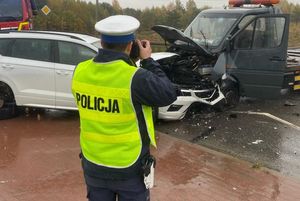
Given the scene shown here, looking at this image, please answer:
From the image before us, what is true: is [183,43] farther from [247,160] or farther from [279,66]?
[247,160]

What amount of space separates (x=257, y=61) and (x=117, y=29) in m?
7.02

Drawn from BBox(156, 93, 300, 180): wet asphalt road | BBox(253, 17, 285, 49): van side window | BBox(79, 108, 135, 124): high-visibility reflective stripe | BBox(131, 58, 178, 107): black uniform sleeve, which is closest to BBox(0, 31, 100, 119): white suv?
BBox(156, 93, 300, 180): wet asphalt road

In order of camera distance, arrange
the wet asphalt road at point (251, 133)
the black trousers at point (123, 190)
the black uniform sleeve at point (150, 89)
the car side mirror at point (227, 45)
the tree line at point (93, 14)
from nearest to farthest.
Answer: the black uniform sleeve at point (150, 89)
the black trousers at point (123, 190)
the wet asphalt road at point (251, 133)
the car side mirror at point (227, 45)
the tree line at point (93, 14)

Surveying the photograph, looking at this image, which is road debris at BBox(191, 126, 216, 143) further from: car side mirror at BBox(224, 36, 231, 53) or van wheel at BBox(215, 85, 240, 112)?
car side mirror at BBox(224, 36, 231, 53)

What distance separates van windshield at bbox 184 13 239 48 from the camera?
942cm

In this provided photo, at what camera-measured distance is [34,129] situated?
25.4 ft

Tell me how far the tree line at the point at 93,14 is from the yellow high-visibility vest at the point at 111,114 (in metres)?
16.5

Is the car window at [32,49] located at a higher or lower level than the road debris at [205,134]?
higher

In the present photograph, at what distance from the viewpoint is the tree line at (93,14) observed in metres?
19.7

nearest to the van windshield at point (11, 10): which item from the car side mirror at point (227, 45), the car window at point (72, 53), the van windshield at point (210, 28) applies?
the car window at point (72, 53)

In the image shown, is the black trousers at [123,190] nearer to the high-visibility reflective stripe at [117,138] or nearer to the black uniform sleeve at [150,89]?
the high-visibility reflective stripe at [117,138]

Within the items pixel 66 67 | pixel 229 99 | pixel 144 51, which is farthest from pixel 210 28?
pixel 144 51

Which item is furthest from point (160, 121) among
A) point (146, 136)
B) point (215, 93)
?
point (146, 136)

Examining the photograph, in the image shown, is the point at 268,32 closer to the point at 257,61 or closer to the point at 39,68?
the point at 257,61
